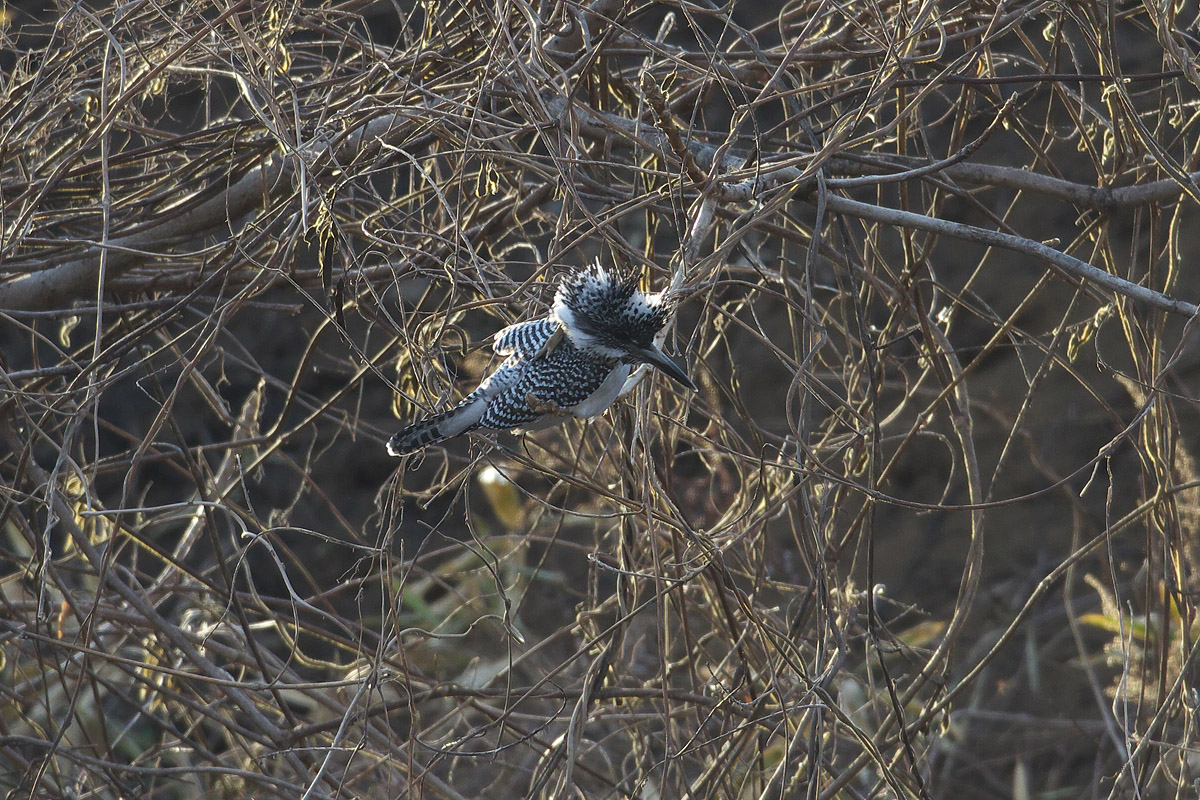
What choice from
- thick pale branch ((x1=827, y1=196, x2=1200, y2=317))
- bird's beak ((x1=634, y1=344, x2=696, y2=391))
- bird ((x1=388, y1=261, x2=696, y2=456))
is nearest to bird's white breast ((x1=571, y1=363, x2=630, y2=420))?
bird ((x1=388, y1=261, x2=696, y2=456))

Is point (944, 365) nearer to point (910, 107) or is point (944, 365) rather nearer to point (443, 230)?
point (910, 107)

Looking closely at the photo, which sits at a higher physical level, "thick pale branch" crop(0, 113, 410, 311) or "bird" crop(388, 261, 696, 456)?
"thick pale branch" crop(0, 113, 410, 311)

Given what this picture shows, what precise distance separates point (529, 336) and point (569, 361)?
125 millimetres

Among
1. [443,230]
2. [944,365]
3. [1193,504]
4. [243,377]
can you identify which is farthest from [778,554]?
[243,377]

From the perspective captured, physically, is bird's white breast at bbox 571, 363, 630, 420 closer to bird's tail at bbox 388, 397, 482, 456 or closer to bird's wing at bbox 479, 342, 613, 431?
bird's wing at bbox 479, 342, 613, 431

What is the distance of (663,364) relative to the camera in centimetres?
233

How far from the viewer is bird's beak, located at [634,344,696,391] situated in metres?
2.31

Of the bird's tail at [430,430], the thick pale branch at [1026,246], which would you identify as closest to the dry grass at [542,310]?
the thick pale branch at [1026,246]

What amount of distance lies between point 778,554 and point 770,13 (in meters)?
3.98

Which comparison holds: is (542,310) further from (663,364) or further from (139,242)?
(139,242)

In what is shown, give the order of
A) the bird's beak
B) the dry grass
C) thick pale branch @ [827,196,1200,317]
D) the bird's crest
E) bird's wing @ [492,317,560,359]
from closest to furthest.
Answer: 1. thick pale branch @ [827,196,1200,317]
2. the dry grass
3. the bird's beak
4. the bird's crest
5. bird's wing @ [492,317,560,359]

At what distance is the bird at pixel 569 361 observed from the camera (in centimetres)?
241

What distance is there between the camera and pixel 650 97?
1.91 meters

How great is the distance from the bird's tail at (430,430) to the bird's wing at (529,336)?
10.3 inches
